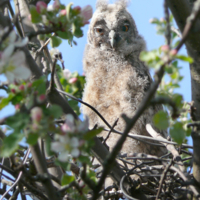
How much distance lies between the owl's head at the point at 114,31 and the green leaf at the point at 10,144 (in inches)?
95.1

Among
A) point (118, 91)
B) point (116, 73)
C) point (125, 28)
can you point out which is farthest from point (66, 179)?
point (125, 28)

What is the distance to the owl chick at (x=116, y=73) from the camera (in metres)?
2.75

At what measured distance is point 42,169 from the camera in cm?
99

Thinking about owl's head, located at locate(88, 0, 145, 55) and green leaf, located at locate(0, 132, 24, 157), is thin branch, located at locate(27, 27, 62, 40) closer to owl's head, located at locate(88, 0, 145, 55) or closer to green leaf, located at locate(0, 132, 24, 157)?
green leaf, located at locate(0, 132, 24, 157)

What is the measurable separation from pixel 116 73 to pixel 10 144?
2213 mm

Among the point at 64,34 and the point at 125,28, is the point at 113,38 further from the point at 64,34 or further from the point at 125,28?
the point at 64,34

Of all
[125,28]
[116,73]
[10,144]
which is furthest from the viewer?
[125,28]

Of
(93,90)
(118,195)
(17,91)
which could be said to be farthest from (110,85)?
(17,91)

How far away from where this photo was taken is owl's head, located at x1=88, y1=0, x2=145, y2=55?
3123mm

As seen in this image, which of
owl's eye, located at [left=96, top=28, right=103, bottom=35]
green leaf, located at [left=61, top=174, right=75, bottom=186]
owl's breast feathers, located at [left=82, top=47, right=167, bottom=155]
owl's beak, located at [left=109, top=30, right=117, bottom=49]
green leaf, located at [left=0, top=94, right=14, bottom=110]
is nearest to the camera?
green leaf, located at [left=0, top=94, right=14, bottom=110]

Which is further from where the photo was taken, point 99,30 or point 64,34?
point 99,30

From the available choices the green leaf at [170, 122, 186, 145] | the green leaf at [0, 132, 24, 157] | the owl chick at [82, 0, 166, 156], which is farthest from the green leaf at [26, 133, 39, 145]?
the owl chick at [82, 0, 166, 156]

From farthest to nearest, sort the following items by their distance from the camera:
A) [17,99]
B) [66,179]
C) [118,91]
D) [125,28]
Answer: [125,28], [118,91], [66,179], [17,99]

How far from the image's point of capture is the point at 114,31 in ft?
10.5
